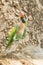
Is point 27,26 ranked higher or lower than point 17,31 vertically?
lower

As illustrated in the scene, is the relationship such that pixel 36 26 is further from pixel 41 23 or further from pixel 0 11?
pixel 0 11

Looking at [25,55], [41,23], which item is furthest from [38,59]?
[41,23]

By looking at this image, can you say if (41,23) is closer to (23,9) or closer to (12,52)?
(23,9)

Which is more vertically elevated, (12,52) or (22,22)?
(22,22)

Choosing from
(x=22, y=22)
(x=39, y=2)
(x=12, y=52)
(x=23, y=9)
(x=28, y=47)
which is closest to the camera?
(x=22, y=22)

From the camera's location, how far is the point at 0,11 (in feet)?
16.9

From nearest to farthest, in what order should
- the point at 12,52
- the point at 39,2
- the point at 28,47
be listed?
the point at 12,52 < the point at 28,47 < the point at 39,2

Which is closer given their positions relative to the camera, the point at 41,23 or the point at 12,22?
the point at 12,22

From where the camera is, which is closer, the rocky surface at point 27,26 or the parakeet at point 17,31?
the parakeet at point 17,31

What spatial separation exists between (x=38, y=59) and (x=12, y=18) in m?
0.93

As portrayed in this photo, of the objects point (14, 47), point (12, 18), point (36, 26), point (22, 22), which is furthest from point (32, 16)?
point (22, 22)

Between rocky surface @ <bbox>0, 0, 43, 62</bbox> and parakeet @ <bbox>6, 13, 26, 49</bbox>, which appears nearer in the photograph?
parakeet @ <bbox>6, 13, 26, 49</bbox>

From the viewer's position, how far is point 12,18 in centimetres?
520

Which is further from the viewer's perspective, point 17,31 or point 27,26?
point 27,26
